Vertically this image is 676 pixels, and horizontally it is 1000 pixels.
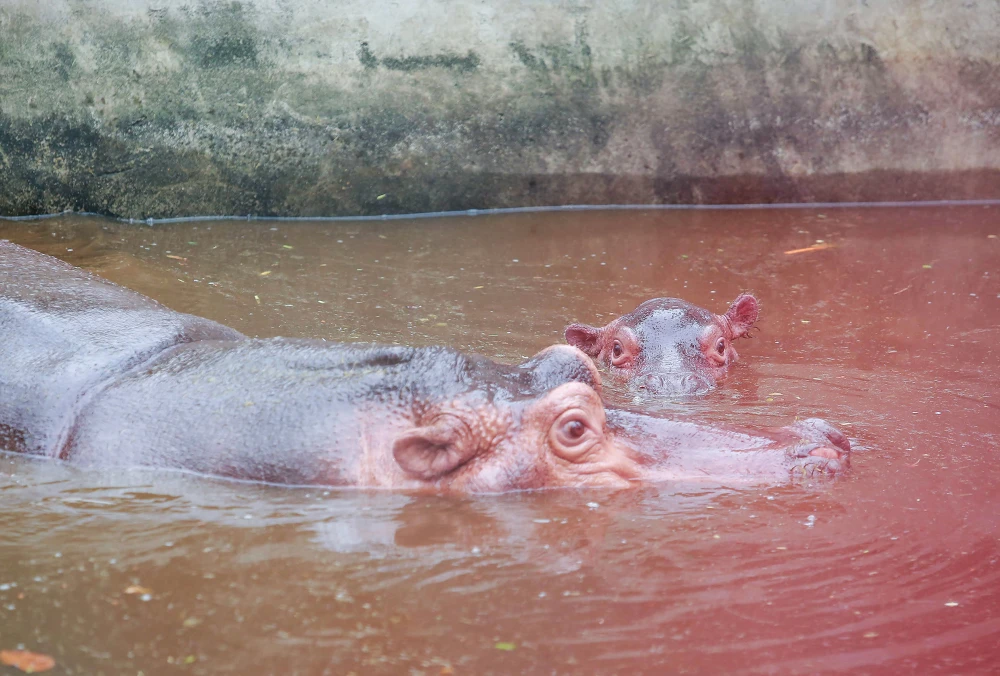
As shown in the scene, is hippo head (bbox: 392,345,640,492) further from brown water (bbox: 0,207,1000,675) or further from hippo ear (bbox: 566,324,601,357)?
hippo ear (bbox: 566,324,601,357)

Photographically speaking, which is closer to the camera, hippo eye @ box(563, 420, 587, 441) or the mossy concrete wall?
hippo eye @ box(563, 420, 587, 441)

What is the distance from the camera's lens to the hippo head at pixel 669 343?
555 centimetres

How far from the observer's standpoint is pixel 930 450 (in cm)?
437

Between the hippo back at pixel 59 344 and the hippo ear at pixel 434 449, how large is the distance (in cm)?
111

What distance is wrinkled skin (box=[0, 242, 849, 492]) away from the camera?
382 cm

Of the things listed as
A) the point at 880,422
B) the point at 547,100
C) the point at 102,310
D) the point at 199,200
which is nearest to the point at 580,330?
the point at 880,422

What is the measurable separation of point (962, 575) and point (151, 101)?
275 inches

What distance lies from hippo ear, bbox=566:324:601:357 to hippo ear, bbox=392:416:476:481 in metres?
2.20

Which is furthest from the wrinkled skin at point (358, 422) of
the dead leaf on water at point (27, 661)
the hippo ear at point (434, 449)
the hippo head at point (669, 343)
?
the hippo head at point (669, 343)

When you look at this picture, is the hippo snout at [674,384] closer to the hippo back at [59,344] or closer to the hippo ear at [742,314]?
the hippo ear at [742,314]

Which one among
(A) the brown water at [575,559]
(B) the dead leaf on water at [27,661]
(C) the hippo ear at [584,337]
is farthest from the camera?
(C) the hippo ear at [584,337]

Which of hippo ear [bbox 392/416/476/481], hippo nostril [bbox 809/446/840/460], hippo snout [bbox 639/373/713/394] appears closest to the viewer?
hippo ear [bbox 392/416/476/481]

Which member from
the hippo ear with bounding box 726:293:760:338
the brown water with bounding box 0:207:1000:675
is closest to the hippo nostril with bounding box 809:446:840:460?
the brown water with bounding box 0:207:1000:675

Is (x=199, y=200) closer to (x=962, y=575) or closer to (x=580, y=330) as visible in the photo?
(x=580, y=330)
